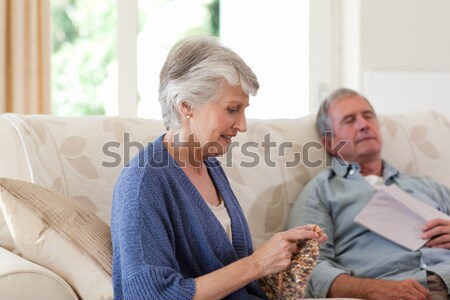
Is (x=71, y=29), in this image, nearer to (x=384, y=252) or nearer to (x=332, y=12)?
(x=332, y=12)

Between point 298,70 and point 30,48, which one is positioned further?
point 298,70

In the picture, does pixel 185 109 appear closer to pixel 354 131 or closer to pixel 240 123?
pixel 240 123

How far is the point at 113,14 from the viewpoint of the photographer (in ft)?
12.1

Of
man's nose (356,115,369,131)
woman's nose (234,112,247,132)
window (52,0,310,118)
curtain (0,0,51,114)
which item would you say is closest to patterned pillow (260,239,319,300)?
woman's nose (234,112,247,132)

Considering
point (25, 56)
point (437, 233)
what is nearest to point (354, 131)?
point (437, 233)

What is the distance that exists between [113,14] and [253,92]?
2.18 metres

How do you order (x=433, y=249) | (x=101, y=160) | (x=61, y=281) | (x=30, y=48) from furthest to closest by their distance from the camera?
(x=30, y=48)
(x=433, y=249)
(x=101, y=160)
(x=61, y=281)

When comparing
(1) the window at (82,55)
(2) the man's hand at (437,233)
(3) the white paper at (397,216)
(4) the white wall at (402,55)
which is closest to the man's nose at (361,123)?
(3) the white paper at (397,216)

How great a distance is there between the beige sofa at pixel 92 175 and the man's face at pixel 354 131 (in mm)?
75

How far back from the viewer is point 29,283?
4.94ft

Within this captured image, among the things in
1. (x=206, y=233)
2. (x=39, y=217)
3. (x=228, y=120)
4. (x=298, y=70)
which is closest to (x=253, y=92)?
(x=228, y=120)

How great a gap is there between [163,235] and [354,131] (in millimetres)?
1196

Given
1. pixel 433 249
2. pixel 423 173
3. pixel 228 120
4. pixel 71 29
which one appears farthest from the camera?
pixel 71 29

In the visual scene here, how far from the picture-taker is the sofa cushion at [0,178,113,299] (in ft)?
5.18
